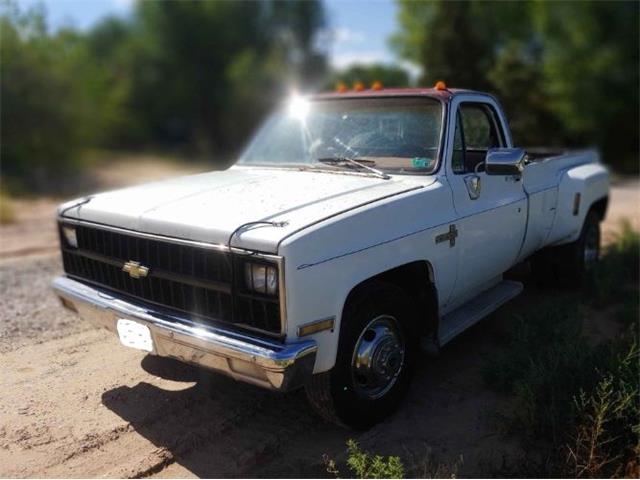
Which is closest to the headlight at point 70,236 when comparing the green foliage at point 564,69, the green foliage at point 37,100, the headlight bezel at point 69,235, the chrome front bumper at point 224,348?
the headlight bezel at point 69,235

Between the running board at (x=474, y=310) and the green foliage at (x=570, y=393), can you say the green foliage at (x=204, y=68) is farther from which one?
the green foliage at (x=570, y=393)

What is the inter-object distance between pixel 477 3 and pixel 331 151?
2713 centimetres

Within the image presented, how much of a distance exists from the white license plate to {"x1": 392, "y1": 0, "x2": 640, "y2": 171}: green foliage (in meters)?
16.8

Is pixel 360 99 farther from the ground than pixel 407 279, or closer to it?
farther from the ground

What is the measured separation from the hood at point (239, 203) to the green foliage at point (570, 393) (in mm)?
1371

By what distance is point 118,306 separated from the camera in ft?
11.9

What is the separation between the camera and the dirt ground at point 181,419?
326cm

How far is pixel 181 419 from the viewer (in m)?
3.69

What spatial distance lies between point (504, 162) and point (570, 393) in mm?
1479

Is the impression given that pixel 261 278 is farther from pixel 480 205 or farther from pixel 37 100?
pixel 37 100

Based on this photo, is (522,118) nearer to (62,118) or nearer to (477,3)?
(477,3)

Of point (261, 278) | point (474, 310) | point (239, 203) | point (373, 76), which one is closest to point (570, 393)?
point (474, 310)

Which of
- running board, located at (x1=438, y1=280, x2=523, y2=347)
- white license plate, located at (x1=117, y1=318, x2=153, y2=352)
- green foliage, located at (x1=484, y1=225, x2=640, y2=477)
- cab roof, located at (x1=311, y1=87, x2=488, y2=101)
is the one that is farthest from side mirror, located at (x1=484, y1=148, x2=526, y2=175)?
white license plate, located at (x1=117, y1=318, x2=153, y2=352)

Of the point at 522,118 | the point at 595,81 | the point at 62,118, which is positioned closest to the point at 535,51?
the point at 595,81
